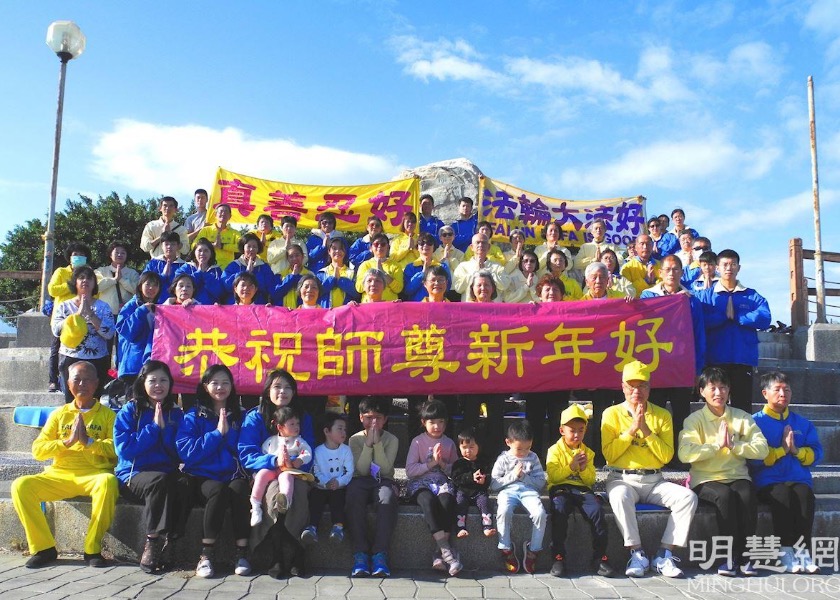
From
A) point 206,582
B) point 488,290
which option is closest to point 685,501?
point 488,290

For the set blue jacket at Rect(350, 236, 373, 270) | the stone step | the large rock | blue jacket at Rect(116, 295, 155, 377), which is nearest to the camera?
the stone step

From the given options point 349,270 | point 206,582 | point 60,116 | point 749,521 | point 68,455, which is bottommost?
point 206,582

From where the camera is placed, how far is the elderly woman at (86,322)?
6.58 m

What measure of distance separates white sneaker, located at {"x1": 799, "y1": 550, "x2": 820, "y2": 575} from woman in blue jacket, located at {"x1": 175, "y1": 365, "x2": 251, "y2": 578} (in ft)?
12.9

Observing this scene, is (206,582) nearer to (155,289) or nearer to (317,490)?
(317,490)

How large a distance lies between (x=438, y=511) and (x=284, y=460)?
3.85 feet

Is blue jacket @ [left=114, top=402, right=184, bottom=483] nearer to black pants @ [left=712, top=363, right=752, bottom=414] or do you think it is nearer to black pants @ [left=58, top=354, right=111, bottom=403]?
black pants @ [left=58, top=354, right=111, bottom=403]

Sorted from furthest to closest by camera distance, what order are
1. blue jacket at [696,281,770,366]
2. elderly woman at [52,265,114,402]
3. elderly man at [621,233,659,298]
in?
elderly man at [621,233,659,298], elderly woman at [52,265,114,402], blue jacket at [696,281,770,366]

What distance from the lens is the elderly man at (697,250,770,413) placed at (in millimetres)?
6137

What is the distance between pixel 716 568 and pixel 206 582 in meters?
3.62

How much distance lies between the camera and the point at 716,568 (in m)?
4.77

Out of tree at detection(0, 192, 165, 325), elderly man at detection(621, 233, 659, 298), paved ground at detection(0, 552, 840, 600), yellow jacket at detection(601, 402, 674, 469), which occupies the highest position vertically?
tree at detection(0, 192, 165, 325)

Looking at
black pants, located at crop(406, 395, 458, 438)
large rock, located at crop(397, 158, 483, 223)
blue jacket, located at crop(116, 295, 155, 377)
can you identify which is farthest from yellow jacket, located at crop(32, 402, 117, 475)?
large rock, located at crop(397, 158, 483, 223)

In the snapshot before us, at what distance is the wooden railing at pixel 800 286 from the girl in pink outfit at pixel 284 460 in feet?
32.3
